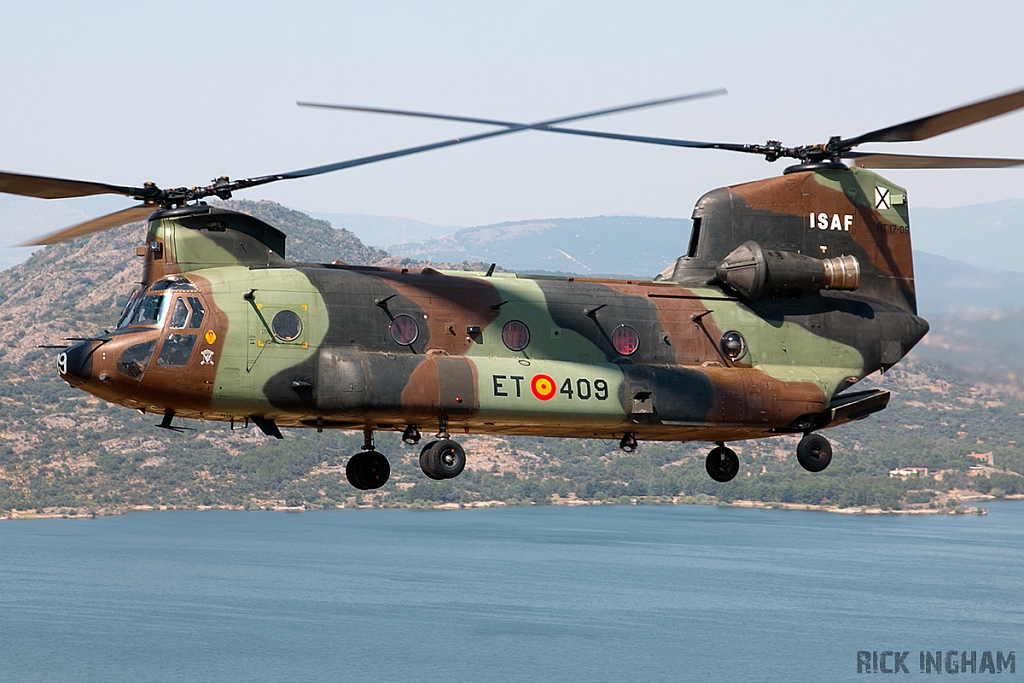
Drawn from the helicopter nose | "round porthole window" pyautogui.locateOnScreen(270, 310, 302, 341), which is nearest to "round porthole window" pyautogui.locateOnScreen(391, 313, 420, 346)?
"round porthole window" pyautogui.locateOnScreen(270, 310, 302, 341)

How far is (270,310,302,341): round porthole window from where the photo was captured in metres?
22.4

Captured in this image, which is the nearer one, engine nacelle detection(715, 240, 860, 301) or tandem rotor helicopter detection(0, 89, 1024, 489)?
tandem rotor helicopter detection(0, 89, 1024, 489)

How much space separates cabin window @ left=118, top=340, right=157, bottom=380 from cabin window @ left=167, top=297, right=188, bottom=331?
21.6 inches

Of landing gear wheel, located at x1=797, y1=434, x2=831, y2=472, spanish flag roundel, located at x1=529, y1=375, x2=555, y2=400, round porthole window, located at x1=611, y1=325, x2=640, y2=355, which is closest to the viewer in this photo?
spanish flag roundel, located at x1=529, y1=375, x2=555, y2=400

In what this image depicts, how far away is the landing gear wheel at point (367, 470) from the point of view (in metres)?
24.3

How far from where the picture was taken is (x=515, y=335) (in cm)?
2403

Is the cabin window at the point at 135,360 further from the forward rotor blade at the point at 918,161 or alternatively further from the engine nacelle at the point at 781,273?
the forward rotor blade at the point at 918,161

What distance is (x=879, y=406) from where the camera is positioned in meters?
26.7

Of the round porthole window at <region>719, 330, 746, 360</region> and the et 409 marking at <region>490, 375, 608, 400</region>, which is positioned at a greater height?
the round porthole window at <region>719, 330, 746, 360</region>

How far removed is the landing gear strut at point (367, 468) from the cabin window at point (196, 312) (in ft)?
12.8

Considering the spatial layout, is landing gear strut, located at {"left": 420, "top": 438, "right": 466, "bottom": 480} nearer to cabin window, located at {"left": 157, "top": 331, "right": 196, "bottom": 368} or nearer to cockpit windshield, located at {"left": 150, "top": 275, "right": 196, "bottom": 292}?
cabin window, located at {"left": 157, "top": 331, "right": 196, "bottom": 368}

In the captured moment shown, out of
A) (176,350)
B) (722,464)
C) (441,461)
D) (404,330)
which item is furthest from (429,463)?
(722,464)

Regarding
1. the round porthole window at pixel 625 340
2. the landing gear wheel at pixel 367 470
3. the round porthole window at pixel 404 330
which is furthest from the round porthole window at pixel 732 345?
the landing gear wheel at pixel 367 470

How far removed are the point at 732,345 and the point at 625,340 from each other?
243cm
